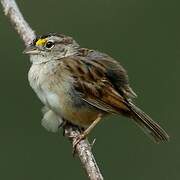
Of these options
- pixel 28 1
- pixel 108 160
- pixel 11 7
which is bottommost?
pixel 108 160

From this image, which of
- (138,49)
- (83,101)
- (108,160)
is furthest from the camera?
(138,49)

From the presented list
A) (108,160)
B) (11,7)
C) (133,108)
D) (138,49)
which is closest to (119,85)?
(133,108)

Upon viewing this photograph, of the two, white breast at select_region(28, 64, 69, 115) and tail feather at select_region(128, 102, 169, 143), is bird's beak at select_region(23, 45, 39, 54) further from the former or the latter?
tail feather at select_region(128, 102, 169, 143)

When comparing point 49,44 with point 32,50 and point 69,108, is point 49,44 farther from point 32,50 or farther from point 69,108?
point 69,108

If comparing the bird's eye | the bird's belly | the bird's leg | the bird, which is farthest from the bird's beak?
the bird's leg

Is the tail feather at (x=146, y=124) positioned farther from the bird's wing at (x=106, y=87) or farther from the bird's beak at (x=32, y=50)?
the bird's beak at (x=32, y=50)

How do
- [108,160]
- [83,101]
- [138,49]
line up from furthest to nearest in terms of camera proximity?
[138,49] → [108,160] → [83,101]

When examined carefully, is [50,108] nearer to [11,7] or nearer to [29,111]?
[11,7]
